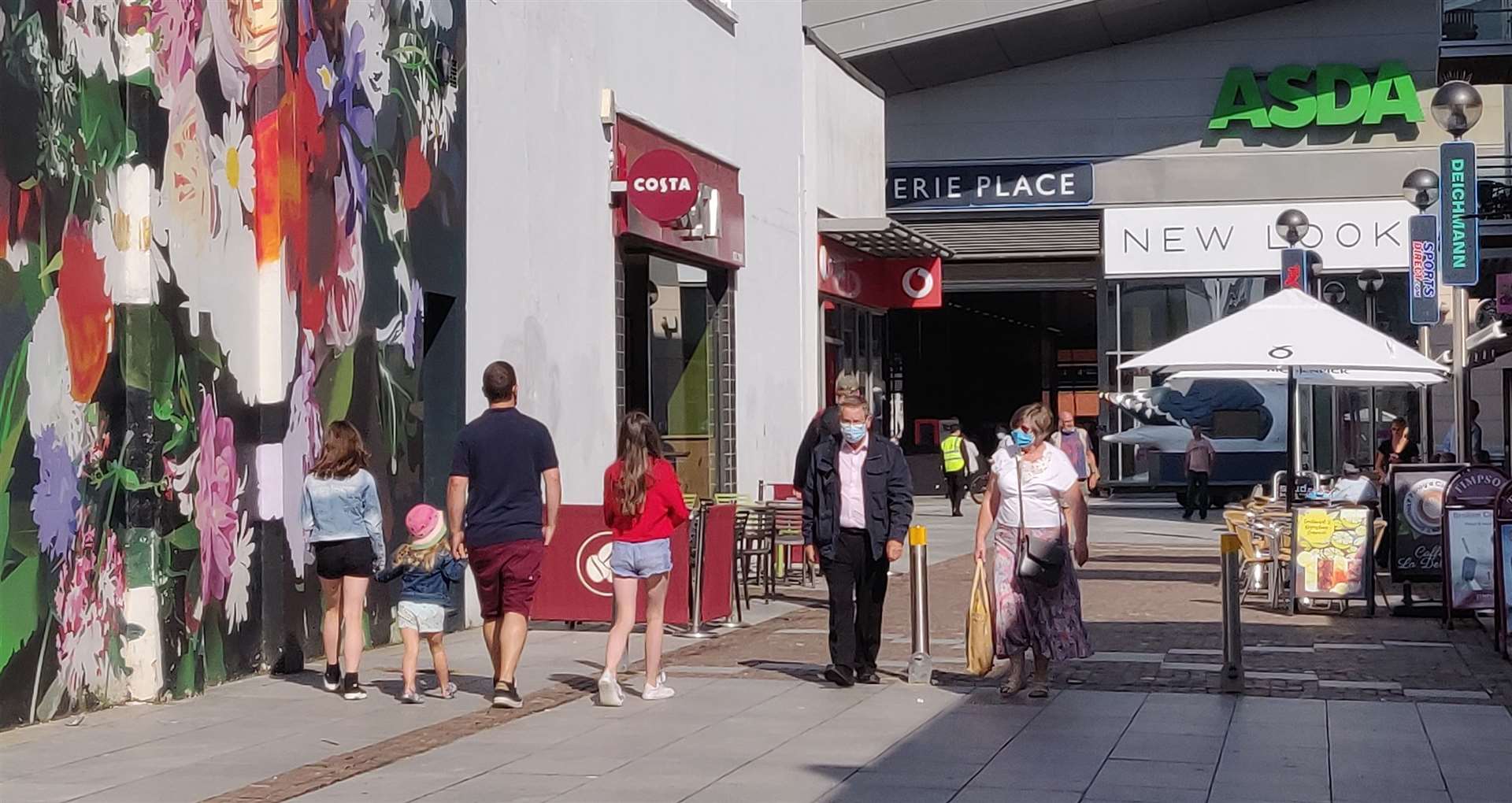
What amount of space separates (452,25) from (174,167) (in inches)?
153

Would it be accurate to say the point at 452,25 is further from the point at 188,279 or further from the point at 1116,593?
the point at 1116,593

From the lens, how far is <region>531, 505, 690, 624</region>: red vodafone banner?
14.2 m

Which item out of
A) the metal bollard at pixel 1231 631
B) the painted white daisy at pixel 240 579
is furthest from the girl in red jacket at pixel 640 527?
the metal bollard at pixel 1231 631

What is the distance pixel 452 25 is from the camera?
14180mm

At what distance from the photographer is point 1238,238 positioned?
39.4m

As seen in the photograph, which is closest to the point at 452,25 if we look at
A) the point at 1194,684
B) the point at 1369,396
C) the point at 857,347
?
the point at 1194,684

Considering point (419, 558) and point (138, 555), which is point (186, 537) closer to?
point (138, 555)

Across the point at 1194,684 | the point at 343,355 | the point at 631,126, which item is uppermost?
the point at 631,126

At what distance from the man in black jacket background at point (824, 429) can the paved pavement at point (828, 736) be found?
4.20ft

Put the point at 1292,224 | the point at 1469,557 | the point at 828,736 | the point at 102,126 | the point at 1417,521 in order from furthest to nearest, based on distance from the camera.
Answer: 1. the point at 1292,224
2. the point at 1417,521
3. the point at 1469,557
4. the point at 102,126
5. the point at 828,736

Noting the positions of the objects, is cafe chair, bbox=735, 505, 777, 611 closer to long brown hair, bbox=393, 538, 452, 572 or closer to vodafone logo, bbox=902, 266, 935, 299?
long brown hair, bbox=393, 538, 452, 572

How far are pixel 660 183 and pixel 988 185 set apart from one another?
78.6 feet

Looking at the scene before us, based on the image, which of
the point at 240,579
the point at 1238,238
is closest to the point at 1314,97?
the point at 1238,238

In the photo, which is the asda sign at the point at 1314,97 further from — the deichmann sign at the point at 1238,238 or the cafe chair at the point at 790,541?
the cafe chair at the point at 790,541
